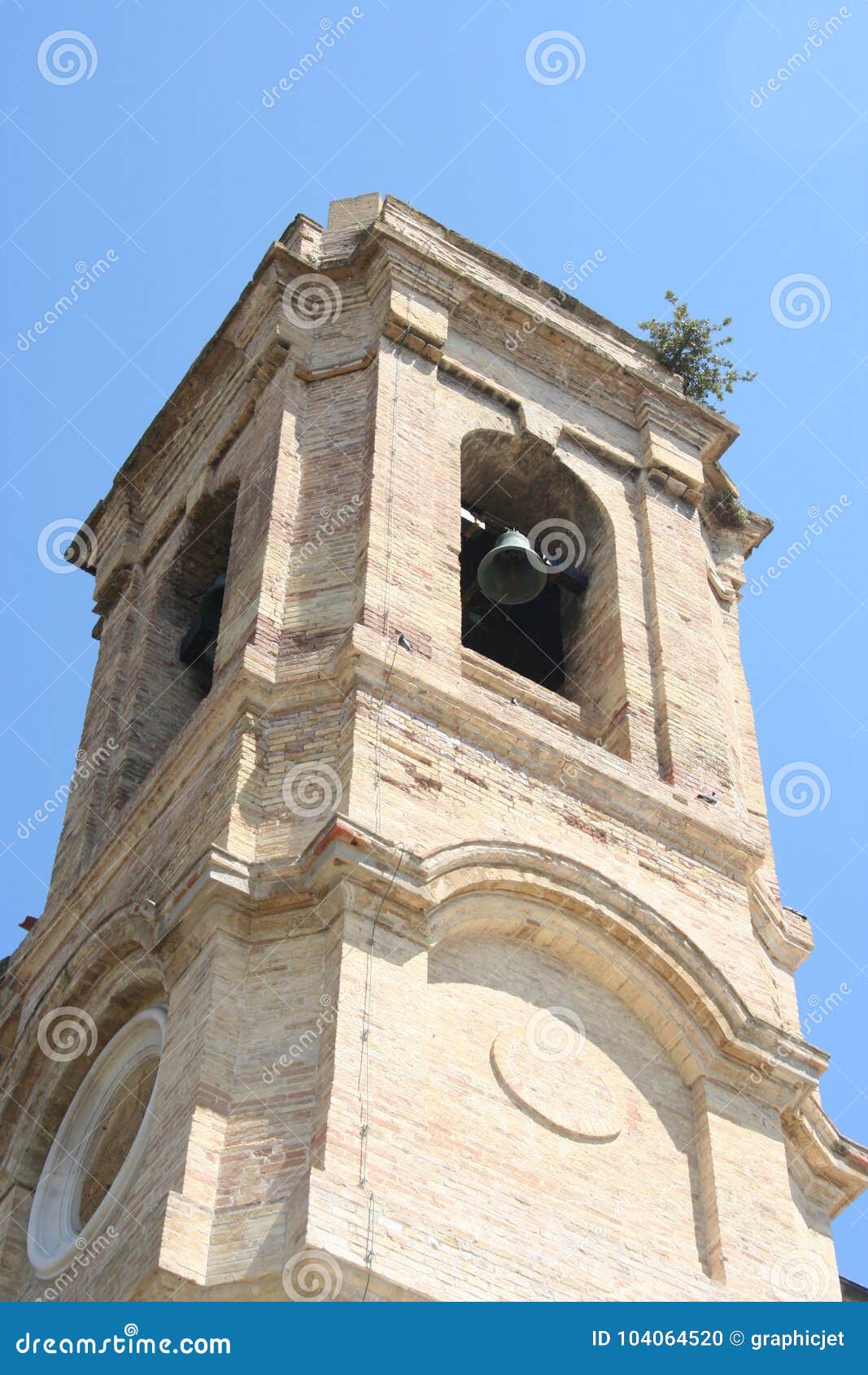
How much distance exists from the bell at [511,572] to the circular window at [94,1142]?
5257mm

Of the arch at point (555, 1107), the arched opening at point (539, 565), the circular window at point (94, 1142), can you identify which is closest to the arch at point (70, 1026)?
the circular window at point (94, 1142)

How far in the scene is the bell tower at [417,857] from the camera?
42.5ft

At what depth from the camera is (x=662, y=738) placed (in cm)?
1773

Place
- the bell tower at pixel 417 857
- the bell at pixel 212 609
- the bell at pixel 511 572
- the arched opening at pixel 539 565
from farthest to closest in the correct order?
1. the bell at pixel 212 609
2. the arched opening at pixel 539 565
3. the bell at pixel 511 572
4. the bell tower at pixel 417 857

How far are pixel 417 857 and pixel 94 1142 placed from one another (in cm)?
304

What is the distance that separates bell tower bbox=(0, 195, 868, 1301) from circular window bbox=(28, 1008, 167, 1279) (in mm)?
36

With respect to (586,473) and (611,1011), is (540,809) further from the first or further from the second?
(586,473)

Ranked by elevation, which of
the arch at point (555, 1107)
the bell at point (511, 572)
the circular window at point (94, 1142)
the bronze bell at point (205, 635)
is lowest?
the circular window at point (94, 1142)

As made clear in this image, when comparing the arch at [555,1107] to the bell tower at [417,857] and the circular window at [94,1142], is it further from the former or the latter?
the circular window at [94,1142]

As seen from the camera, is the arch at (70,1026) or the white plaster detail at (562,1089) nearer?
the white plaster detail at (562,1089)

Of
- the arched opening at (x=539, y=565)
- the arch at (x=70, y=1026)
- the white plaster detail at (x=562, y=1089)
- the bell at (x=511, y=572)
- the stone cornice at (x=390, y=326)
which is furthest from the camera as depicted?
the stone cornice at (x=390, y=326)

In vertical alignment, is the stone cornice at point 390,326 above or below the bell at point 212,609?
above

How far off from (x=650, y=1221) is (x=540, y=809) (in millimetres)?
3262

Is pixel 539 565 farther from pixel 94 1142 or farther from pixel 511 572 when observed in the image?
pixel 94 1142
